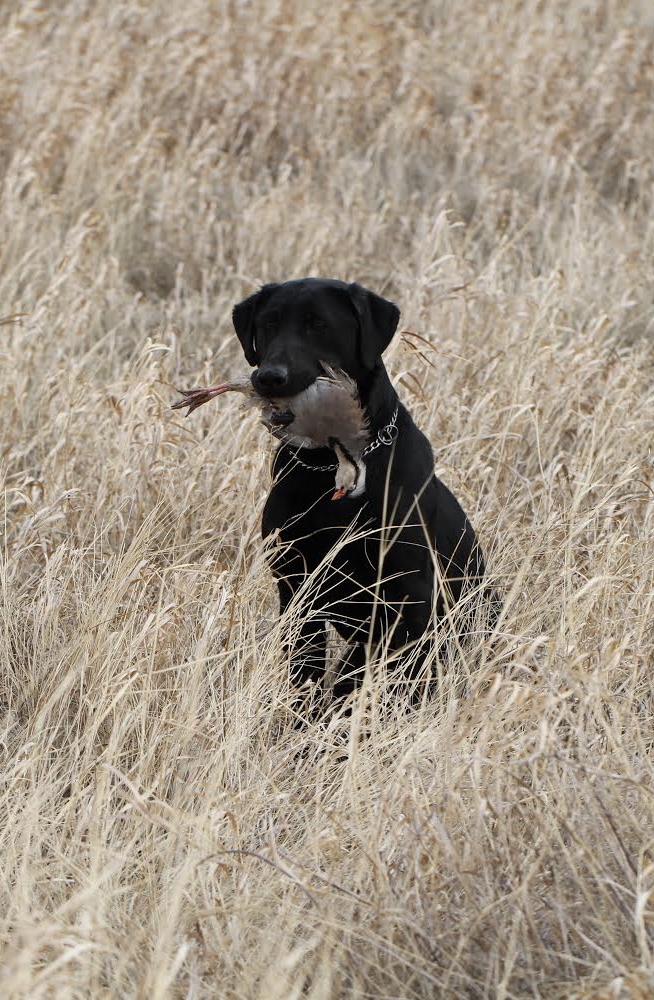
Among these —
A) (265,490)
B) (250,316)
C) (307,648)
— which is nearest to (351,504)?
(307,648)

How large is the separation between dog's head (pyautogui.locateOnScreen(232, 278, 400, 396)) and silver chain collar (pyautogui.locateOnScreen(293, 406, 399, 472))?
140mm

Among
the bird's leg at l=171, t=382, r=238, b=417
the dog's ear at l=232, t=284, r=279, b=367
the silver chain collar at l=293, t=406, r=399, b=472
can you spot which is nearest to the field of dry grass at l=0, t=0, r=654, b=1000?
the silver chain collar at l=293, t=406, r=399, b=472

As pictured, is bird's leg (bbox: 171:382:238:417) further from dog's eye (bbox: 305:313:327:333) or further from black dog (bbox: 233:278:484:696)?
dog's eye (bbox: 305:313:327:333)

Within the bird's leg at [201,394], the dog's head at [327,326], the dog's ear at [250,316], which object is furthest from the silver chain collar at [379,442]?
A: the dog's ear at [250,316]

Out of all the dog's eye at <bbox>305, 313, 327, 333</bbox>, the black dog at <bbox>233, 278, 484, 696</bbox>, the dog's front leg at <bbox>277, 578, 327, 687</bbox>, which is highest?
the dog's eye at <bbox>305, 313, 327, 333</bbox>

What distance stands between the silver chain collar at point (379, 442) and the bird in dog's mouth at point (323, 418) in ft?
0.29

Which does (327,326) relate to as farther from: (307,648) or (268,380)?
(307,648)

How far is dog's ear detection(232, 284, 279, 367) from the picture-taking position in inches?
127

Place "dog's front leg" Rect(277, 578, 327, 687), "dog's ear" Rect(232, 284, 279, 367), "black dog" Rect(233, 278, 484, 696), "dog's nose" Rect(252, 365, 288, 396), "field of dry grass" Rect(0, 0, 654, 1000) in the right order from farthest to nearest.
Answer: "dog's ear" Rect(232, 284, 279, 367) → "dog's front leg" Rect(277, 578, 327, 687) → "black dog" Rect(233, 278, 484, 696) → "dog's nose" Rect(252, 365, 288, 396) → "field of dry grass" Rect(0, 0, 654, 1000)

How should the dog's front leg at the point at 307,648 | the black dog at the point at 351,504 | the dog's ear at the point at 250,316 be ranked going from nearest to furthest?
the black dog at the point at 351,504 → the dog's front leg at the point at 307,648 → the dog's ear at the point at 250,316

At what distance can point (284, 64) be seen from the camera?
23.6 feet

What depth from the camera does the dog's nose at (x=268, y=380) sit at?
2787 millimetres

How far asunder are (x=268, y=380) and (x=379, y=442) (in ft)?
1.17

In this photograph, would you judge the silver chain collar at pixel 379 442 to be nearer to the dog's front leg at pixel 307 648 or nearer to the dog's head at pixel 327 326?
the dog's head at pixel 327 326
